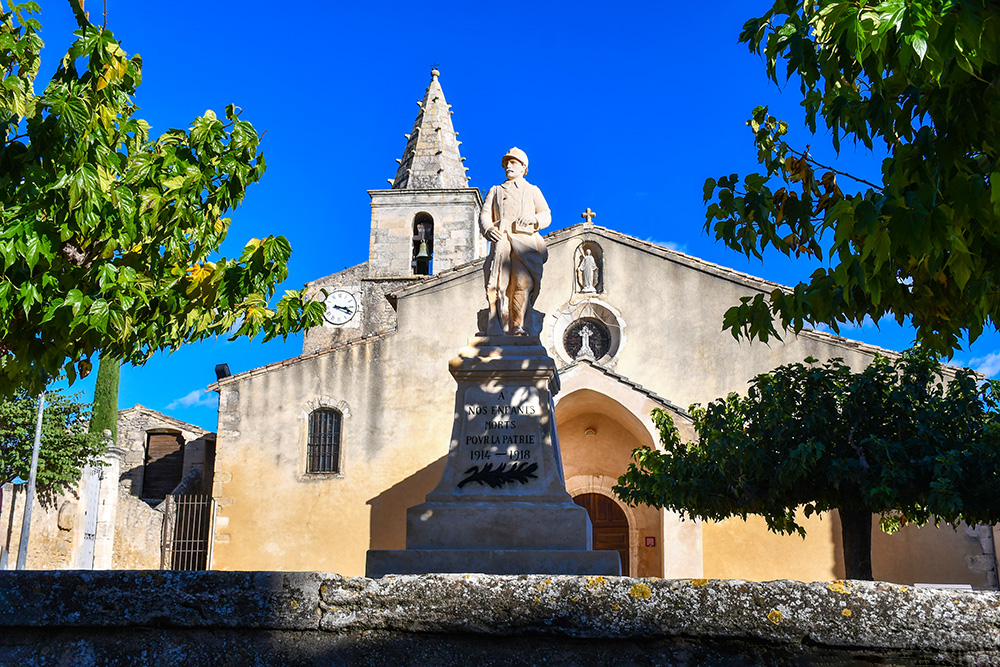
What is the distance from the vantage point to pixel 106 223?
509 cm

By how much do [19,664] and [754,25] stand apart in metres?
4.21

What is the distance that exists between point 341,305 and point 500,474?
30.3 m

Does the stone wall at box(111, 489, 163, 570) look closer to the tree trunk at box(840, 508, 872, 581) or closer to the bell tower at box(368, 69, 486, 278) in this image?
the bell tower at box(368, 69, 486, 278)

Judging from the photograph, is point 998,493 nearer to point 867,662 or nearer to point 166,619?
point 867,662

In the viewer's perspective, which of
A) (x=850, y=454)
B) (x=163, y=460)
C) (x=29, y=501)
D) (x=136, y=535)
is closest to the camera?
(x=850, y=454)

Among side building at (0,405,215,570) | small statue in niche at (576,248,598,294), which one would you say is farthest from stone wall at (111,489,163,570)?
small statue in niche at (576,248,598,294)

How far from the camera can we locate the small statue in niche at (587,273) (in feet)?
67.4

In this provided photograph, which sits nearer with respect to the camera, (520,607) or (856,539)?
(520,607)

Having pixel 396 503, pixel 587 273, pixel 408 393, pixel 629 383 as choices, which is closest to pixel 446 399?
pixel 408 393

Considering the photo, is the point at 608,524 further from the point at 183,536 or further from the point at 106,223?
the point at 106,223

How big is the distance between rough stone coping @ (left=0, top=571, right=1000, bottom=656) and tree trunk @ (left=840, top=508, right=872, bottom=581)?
33.6 feet

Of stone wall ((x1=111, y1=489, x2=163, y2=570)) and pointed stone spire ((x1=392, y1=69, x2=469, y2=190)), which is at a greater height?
pointed stone spire ((x1=392, y1=69, x2=469, y2=190))

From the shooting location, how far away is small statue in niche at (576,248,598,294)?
20547 millimetres

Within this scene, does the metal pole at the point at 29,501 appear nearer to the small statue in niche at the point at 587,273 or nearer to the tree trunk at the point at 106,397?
the small statue in niche at the point at 587,273
